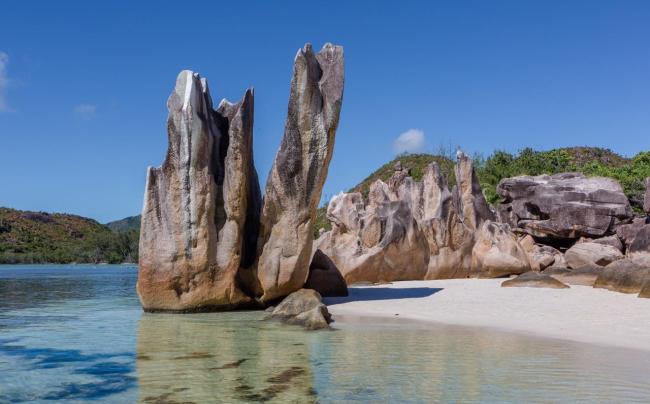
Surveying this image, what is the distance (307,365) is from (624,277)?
10937mm

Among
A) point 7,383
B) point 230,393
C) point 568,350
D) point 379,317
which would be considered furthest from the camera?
point 379,317

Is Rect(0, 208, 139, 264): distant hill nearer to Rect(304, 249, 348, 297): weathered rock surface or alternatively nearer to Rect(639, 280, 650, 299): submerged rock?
Rect(304, 249, 348, 297): weathered rock surface

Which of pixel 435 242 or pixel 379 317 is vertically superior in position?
pixel 435 242

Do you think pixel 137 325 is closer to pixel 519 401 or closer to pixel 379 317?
pixel 379 317

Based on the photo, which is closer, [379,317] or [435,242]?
[379,317]

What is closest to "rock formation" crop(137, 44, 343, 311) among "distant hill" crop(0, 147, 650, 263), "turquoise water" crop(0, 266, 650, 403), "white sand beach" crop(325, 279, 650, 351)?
"white sand beach" crop(325, 279, 650, 351)

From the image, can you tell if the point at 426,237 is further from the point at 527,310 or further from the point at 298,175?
the point at 527,310

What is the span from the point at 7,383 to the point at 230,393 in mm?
2563

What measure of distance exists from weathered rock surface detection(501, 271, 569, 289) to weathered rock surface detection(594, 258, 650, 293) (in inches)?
39.5

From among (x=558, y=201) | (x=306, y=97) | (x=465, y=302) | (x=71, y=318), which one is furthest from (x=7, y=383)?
(x=558, y=201)

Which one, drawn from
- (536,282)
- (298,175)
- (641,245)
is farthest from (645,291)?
(298,175)

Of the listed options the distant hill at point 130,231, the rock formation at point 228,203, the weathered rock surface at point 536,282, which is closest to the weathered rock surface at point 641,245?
the weathered rock surface at point 536,282

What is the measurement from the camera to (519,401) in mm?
5672

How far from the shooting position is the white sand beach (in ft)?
32.4
